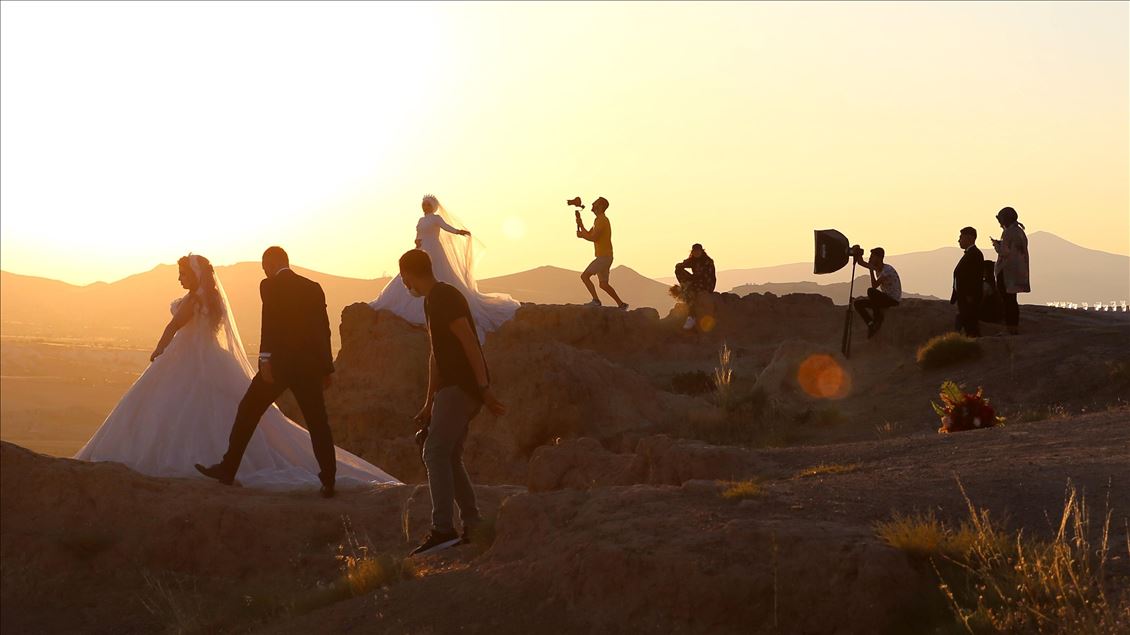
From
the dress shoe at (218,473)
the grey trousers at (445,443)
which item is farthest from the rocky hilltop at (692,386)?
the grey trousers at (445,443)

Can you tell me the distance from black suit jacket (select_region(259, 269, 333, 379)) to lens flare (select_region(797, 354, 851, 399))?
10182 mm

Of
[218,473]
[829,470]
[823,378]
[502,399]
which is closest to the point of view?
[829,470]

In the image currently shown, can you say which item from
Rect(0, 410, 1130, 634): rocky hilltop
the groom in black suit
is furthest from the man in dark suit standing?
the groom in black suit

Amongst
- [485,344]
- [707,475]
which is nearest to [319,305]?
[707,475]

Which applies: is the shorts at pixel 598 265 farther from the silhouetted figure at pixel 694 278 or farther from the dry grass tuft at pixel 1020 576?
the dry grass tuft at pixel 1020 576

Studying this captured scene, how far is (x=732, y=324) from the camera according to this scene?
27000 mm

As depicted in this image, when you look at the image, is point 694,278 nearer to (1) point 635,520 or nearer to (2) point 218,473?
(2) point 218,473

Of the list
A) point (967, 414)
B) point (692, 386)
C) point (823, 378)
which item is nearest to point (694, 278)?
point (692, 386)

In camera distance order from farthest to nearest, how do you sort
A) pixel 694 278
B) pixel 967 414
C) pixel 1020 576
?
pixel 694 278, pixel 967 414, pixel 1020 576

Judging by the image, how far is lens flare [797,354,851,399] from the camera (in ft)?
58.4

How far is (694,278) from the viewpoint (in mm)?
26078

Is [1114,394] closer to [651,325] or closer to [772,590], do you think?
[772,590]

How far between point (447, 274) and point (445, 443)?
456 inches

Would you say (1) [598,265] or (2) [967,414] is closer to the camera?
(2) [967,414]
